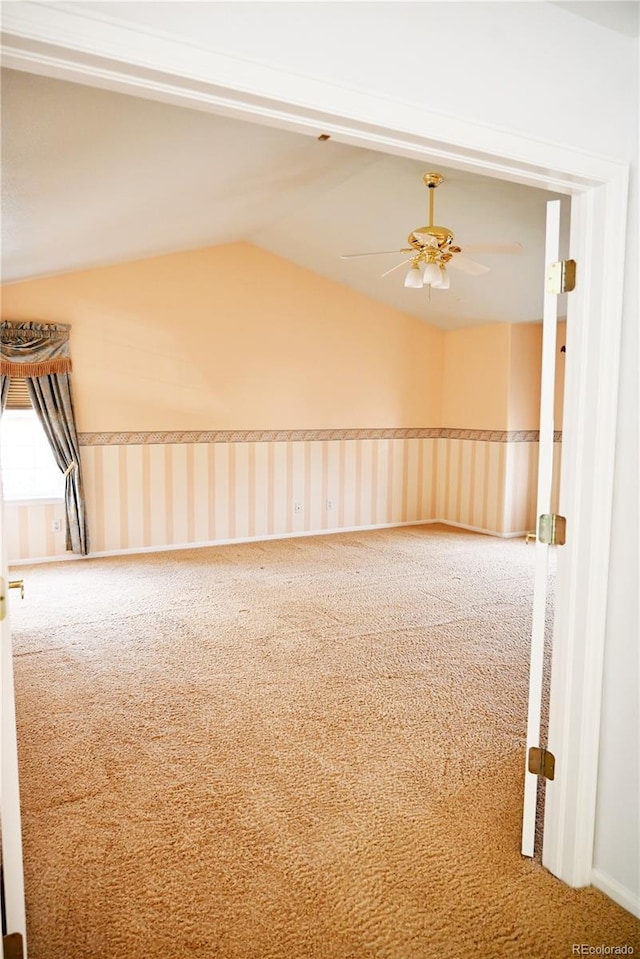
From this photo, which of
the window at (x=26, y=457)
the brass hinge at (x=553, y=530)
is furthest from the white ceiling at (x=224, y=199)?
the brass hinge at (x=553, y=530)

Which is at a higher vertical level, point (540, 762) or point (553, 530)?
point (553, 530)

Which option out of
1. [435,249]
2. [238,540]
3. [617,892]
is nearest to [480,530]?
[238,540]

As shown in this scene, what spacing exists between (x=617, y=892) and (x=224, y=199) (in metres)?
4.17

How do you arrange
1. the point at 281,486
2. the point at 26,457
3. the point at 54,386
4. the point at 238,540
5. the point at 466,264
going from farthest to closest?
the point at 281,486 < the point at 238,540 < the point at 26,457 < the point at 54,386 < the point at 466,264

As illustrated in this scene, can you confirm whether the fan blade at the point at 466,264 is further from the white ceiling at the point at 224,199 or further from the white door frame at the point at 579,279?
the white door frame at the point at 579,279

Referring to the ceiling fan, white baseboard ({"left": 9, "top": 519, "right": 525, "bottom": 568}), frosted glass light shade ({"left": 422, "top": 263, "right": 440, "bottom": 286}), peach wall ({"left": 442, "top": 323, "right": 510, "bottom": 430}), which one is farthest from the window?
peach wall ({"left": 442, "top": 323, "right": 510, "bottom": 430})

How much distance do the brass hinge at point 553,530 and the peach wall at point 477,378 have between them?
17.3 ft

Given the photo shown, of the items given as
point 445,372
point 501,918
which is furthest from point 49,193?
point 445,372

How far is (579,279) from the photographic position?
71.3 inches

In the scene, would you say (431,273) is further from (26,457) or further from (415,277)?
(26,457)

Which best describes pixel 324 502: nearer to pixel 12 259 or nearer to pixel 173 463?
pixel 173 463

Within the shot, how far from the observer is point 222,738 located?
2695 millimetres

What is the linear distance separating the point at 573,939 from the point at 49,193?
3.45m

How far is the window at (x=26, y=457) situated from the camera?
219 inches
